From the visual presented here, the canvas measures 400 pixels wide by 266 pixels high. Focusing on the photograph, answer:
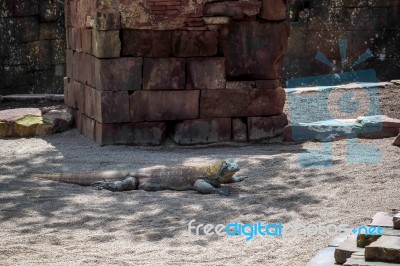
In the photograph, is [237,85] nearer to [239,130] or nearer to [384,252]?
[239,130]

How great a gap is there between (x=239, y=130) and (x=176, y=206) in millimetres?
3350

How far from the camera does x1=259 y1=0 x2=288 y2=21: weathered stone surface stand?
1037 cm

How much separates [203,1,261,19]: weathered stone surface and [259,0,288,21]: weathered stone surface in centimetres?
21

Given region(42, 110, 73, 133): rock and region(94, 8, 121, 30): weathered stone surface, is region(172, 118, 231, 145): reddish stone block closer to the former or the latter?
region(94, 8, 121, 30): weathered stone surface

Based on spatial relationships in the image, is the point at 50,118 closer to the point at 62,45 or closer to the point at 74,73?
the point at 74,73

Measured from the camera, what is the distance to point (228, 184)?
8.09 m

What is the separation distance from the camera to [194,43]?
1023 cm

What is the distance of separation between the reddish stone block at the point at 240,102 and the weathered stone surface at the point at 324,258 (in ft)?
16.9

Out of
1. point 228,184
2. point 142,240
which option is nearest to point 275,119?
point 228,184

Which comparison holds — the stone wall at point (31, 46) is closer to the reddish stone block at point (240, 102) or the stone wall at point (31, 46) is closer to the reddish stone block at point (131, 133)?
the reddish stone block at point (131, 133)

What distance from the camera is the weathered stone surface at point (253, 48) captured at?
10398 mm

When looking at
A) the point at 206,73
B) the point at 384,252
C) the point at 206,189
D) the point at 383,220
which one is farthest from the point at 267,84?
the point at 384,252

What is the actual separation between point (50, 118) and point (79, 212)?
4.60m

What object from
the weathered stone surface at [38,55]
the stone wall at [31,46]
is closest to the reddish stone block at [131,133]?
the stone wall at [31,46]
